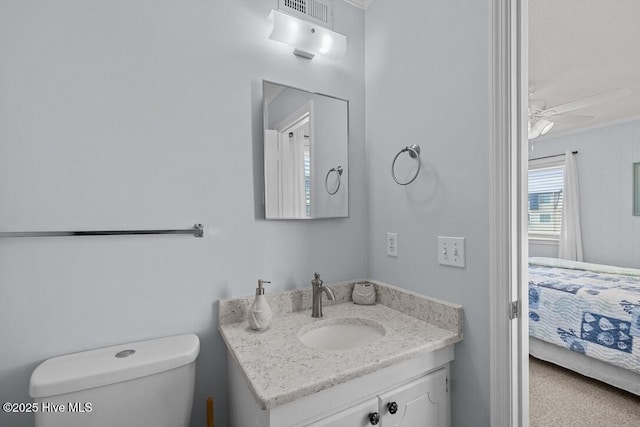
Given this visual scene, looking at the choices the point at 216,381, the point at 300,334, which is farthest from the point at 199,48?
the point at 216,381

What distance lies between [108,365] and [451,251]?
124cm

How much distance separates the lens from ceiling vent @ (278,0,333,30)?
1.39 metres

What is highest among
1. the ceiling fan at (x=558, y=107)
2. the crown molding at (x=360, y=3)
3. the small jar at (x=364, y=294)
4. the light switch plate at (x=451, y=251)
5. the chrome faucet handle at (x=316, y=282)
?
the crown molding at (x=360, y=3)

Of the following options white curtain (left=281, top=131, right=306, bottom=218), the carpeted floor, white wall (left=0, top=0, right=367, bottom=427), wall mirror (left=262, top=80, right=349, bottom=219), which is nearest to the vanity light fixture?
white wall (left=0, top=0, right=367, bottom=427)

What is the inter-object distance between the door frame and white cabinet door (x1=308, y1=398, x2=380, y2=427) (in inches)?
17.9

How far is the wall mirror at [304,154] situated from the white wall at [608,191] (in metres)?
4.06

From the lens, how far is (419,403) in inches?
41.3

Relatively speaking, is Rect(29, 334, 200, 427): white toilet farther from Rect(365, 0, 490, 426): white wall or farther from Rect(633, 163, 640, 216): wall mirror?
Rect(633, 163, 640, 216): wall mirror

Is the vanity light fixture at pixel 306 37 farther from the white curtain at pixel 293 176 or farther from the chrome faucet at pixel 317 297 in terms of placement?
the chrome faucet at pixel 317 297

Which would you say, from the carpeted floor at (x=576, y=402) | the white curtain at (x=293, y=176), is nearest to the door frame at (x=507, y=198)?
the white curtain at (x=293, y=176)

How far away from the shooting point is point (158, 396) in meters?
0.96

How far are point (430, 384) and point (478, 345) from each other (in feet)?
0.74

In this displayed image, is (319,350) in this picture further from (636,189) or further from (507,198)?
(636,189)

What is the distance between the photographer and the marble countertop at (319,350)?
2.67 feet
